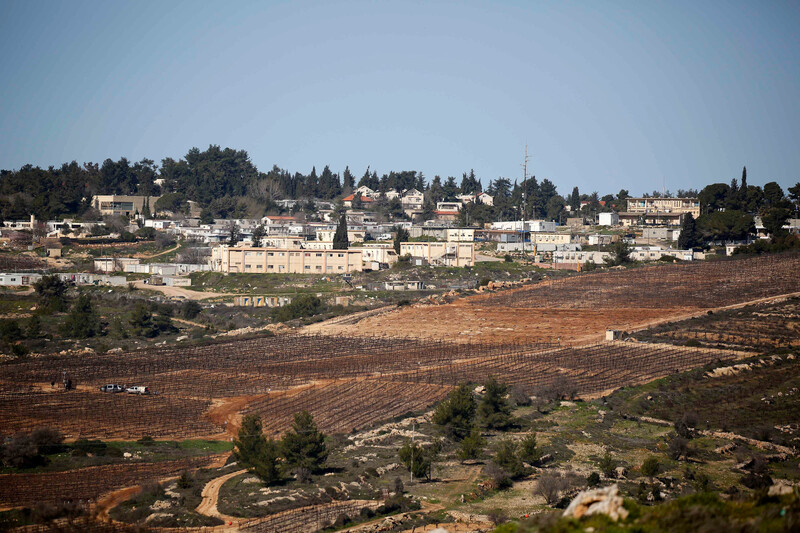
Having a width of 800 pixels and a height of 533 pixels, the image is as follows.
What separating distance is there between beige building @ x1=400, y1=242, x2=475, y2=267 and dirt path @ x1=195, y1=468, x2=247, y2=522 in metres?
50.4

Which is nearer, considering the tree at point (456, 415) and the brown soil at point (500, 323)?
the tree at point (456, 415)

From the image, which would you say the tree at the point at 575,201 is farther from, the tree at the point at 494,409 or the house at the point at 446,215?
the tree at the point at 494,409

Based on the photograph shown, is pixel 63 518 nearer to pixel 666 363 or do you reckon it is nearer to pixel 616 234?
pixel 666 363

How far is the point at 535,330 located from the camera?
5009cm

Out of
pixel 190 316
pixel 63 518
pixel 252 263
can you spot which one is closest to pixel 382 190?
pixel 252 263

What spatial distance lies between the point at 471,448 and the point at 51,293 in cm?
4217

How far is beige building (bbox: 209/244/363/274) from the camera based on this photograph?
71.8 meters

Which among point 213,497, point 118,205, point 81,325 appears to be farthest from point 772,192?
point 213,497

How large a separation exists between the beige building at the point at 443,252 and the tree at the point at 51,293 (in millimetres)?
29539

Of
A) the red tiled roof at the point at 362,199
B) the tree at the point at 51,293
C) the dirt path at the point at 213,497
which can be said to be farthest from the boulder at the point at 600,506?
the red tiled roof at the point at 362,199

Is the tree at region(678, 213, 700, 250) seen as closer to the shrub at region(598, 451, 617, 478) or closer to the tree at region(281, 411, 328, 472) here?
the shrub at region(598, 451, 617, 478)

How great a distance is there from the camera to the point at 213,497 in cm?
2216

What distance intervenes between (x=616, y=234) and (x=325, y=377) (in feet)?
186

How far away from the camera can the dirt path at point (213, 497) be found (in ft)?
68.0
